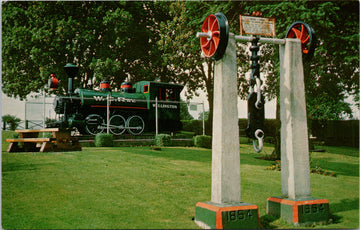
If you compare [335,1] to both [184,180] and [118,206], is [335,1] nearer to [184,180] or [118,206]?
[184,180]

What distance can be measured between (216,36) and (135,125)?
12.0 m

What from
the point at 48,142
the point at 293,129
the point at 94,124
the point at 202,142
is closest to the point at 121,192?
the point at 293,129

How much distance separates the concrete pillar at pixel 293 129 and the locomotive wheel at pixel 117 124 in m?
11.2

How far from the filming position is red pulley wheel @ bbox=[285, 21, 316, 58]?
443 cm

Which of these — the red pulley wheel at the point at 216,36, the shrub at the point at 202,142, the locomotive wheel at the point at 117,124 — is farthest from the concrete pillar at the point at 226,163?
the locomotive wheel at the point at 117,124

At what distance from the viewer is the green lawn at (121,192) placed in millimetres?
3840

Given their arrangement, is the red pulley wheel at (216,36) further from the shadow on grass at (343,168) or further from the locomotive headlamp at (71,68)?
the locomotive headlamp at (71,68)

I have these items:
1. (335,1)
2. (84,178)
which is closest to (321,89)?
(335,1)

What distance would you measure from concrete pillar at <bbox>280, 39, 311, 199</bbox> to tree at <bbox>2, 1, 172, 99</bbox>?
13.6 m

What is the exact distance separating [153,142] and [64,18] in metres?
9.50

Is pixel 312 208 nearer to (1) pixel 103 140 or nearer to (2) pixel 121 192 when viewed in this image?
(2) pixel 121 192

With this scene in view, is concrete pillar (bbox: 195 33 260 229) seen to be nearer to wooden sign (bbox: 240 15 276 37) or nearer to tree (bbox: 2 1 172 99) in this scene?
wooden sign (bbox: 240 15 276 37)

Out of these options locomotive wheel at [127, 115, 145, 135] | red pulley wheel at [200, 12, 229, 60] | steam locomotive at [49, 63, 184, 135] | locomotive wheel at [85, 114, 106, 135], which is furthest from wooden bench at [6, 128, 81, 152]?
red pulley wheel at [200, 12, 229, 60]

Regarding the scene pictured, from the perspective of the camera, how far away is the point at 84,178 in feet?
19.4
